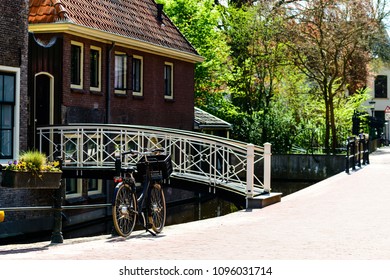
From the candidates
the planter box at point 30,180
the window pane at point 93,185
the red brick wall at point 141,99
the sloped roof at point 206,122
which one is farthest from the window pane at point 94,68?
the planter box at point 30,180

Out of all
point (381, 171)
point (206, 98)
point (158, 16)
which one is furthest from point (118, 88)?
point (206, 98)

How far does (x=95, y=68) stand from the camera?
24.9m

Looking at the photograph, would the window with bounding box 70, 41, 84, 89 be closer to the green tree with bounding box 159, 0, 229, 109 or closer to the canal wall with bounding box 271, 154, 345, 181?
the green tree with bounding box 159, 0, 229, 109

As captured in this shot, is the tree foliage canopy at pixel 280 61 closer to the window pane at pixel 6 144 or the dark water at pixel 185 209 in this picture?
the dark water at pixel 185 209

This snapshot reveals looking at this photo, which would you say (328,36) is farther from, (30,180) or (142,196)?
(30,180)

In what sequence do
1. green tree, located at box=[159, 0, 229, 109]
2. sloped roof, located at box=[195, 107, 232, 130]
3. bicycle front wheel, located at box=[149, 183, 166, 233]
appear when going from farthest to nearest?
green tree, located at box=[159, 0, 229, 109] < sloped roof, located at box=[195, 107, 232, 130] < bicycle front wheel, located at box=[149, 183, 166, 233]

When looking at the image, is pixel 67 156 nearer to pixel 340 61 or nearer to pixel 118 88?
pixel 118 88

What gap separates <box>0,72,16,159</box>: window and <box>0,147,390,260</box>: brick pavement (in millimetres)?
6566

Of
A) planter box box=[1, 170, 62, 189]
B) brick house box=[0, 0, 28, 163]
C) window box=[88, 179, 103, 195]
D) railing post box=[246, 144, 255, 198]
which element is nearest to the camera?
planter box box=[1, 170, 62, 189]

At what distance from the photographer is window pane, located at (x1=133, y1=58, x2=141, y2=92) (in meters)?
27.8

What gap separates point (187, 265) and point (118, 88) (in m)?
18.4

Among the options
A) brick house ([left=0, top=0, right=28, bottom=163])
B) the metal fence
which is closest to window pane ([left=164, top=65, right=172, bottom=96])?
the metal fence

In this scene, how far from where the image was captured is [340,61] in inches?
1708

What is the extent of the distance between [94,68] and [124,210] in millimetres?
13852
